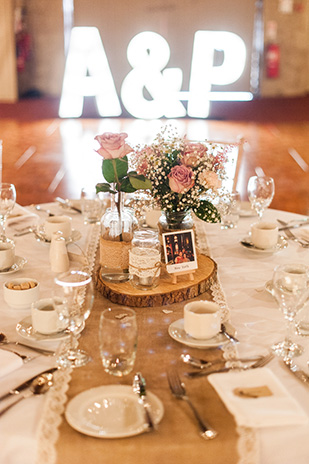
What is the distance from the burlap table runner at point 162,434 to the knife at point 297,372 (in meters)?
0.18

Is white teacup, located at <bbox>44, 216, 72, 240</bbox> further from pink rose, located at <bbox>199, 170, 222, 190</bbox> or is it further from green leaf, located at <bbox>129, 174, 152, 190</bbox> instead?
pink rose, located at <bbox>199, 170, 222, 190</bbox>

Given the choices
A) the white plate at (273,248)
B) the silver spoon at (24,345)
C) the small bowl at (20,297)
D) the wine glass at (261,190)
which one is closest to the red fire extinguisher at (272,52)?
the wine glass at (261,190)

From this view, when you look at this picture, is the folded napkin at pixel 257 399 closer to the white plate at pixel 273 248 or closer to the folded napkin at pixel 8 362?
the folded napkin at pixel 8 362

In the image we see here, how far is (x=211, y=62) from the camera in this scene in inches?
432

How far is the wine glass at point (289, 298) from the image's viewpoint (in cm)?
150

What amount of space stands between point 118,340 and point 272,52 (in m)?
13.7

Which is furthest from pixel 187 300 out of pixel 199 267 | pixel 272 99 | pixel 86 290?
pixel 272 99

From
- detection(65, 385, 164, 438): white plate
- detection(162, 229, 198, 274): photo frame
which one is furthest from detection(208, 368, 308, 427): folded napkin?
detection(162, 229, 198, 274): photo frame

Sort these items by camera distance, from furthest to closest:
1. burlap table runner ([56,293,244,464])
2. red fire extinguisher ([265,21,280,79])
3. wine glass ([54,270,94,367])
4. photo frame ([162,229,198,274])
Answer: red fire extinguisher ([265,21,280,79]) < photo frame ([162,229,198,274]) < wine glass ([54,270,94,367]) < burlap table runner ([56,293,244,464])

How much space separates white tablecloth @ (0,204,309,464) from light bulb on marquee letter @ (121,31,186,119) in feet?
26.5

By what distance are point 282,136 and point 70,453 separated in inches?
353

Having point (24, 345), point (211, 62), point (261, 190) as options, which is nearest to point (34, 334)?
point (24, 345)

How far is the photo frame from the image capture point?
1.90 metres

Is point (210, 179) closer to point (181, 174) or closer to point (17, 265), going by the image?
point (181, 174)
